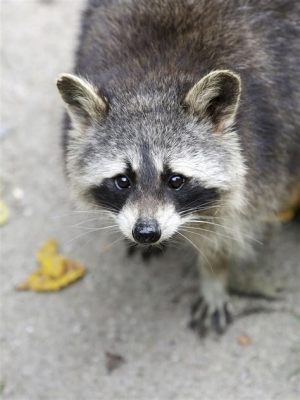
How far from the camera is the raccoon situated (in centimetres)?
330

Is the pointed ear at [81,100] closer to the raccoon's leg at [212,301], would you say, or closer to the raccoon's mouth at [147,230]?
the raccoon's mouth at [147,230]

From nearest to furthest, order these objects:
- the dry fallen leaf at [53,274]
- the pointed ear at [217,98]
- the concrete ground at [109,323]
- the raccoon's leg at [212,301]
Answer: the pointed ear at [217,98] < the concrete ground at [109,323] < the raccoon's leg at [212,301] < the dry fallen leaf at [53,274]

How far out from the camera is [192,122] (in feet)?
11.1

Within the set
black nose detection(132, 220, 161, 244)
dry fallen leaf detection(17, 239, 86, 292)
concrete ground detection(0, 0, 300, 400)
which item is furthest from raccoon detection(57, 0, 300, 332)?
dry fallen leaf detection(17, 239, 86, 292)

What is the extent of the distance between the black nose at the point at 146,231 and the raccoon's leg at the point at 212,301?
922 millimetres

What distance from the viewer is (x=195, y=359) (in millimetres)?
4016

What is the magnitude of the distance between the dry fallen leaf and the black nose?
134cm

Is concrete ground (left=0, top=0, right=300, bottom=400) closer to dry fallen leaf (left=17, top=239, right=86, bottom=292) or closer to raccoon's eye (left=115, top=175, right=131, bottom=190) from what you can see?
dry fallen leaf (left=17, top=239, right=86, bottom=292)

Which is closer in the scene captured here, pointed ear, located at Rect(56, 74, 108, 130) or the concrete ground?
pointed ear, located at Rect(56, 74, 108, 130)

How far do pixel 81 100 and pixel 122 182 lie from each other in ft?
1.48

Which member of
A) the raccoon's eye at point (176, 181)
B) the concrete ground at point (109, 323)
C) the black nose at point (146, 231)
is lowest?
the concrete ground at point (109, 323)

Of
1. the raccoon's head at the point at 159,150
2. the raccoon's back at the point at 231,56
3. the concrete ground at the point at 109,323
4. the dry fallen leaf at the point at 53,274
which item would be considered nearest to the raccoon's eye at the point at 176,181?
the raccoon's head at the point at 159,150

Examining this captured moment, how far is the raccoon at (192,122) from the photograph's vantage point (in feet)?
10.8

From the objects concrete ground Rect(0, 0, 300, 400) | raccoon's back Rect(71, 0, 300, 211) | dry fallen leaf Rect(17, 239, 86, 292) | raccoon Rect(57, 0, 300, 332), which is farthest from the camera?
dry fallen leaf Rect(17, 239, 86, 292)
